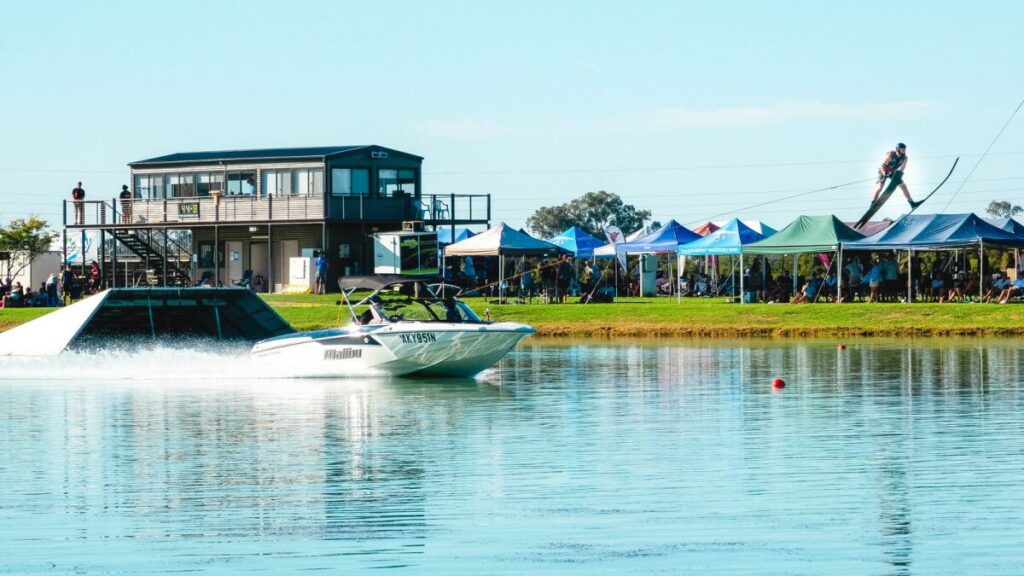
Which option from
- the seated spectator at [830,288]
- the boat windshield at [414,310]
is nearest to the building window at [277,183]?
the seated spectator at [830,288]

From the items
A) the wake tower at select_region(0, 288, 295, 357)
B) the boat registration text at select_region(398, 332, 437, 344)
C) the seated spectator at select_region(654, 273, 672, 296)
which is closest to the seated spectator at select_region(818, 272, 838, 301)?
the seated spectator at select_region(654, 273, 672, 296)

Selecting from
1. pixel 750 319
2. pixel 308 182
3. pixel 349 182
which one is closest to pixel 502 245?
pixel 750 319

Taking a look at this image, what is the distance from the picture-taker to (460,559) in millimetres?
15047

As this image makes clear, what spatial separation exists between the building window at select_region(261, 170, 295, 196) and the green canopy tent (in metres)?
23.4

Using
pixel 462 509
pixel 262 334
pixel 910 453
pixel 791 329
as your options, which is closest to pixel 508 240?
pixel 791 329

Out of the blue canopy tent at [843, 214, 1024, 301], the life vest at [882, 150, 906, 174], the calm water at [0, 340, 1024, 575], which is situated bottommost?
the calm water at [0, 340, 1024, 575]

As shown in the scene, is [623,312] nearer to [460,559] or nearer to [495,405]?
[495,405]

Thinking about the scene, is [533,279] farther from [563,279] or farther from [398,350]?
[398,350]

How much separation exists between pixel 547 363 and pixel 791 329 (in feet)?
43.0

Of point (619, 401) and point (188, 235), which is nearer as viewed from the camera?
point (619, 401)

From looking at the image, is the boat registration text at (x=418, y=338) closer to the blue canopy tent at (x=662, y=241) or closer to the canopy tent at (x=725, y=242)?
the canopy tent at (x=725, y=242)

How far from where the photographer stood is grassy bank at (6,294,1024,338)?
164ft

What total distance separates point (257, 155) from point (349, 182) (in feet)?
14.4

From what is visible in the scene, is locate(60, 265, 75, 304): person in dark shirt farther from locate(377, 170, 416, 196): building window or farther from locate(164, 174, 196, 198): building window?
locate(377, 170, 416, 196): building window
